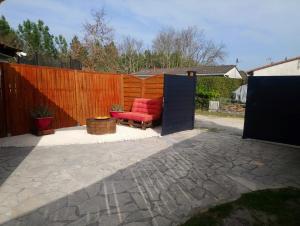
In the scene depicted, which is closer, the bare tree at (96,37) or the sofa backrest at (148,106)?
the sofa backrest at (148,106)

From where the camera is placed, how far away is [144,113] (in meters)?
9.24

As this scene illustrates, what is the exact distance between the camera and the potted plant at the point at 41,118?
7105 millimetres

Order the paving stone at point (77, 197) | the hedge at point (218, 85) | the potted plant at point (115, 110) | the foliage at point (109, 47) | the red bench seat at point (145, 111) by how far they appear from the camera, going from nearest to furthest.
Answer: the paving stone at point (77, 197) < the red bench seat at point (145, 111) < the potted plant at point (115, 110) < the hedge at point (218, 85) < the foliage at point (109, 47)

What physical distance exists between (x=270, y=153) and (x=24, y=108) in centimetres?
716

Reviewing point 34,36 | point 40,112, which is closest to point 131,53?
point 34,36

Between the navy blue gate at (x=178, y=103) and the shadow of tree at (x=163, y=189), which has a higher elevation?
the navy blue gate at (x=178, y=103)

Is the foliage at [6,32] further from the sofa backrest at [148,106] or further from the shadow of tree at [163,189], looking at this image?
the shadow of tree at [163,189]

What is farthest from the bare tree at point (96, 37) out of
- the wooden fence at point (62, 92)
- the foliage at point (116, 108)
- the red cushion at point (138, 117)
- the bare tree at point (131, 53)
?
the red cushion at point (138, 117)

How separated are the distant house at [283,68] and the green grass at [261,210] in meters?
21.9

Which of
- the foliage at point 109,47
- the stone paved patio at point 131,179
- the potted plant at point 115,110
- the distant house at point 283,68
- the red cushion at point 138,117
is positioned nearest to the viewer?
the stone paved patio at point 131,179

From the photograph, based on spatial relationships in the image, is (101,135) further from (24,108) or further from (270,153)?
(270,153)

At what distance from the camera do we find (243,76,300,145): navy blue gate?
6617mm

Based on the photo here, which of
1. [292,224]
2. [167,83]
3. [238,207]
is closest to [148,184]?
[238,207]

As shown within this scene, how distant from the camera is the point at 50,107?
811 centimetres
